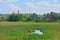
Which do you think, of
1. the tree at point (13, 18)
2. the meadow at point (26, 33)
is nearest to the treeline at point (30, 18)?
the tree at point (13, 18)

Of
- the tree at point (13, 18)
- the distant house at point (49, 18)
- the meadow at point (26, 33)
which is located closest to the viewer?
the meadow at point (26, 33)

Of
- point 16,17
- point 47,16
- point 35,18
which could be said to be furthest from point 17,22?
point 47,16

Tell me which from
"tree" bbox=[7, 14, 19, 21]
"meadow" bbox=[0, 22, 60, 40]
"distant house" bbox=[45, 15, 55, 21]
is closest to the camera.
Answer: "meadow" bbox=[0, 22, 60, 40]

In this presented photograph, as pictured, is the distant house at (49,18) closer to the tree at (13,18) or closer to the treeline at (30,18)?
the treeline at (30,18)

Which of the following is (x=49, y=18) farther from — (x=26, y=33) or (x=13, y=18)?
(x=26, y=33)

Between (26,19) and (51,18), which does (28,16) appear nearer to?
(26,19)

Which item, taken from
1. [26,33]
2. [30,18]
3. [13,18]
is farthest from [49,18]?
[26,33]

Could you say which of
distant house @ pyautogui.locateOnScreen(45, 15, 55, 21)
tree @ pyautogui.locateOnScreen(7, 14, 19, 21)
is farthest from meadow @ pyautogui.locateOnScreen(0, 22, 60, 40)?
distant house @ pyautogui.locateOnScreen(45, 15, 55, 21)

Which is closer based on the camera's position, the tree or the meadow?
the meadow

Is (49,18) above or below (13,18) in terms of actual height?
below

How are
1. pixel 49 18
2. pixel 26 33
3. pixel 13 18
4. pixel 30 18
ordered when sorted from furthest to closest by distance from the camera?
pixel 30 18 < pixel 49 18 < pixel 13 18 < pixel 26 33

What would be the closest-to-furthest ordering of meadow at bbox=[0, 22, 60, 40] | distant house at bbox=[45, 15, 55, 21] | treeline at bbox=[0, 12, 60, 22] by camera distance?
meadow at bbox=[0, 22, 60, 40] < treeline at bbox=[0, 12, 60, 22] < distant house at bbox=[45, 15, 55, 21]

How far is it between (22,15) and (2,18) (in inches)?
199

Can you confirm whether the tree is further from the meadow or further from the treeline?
the meadow
